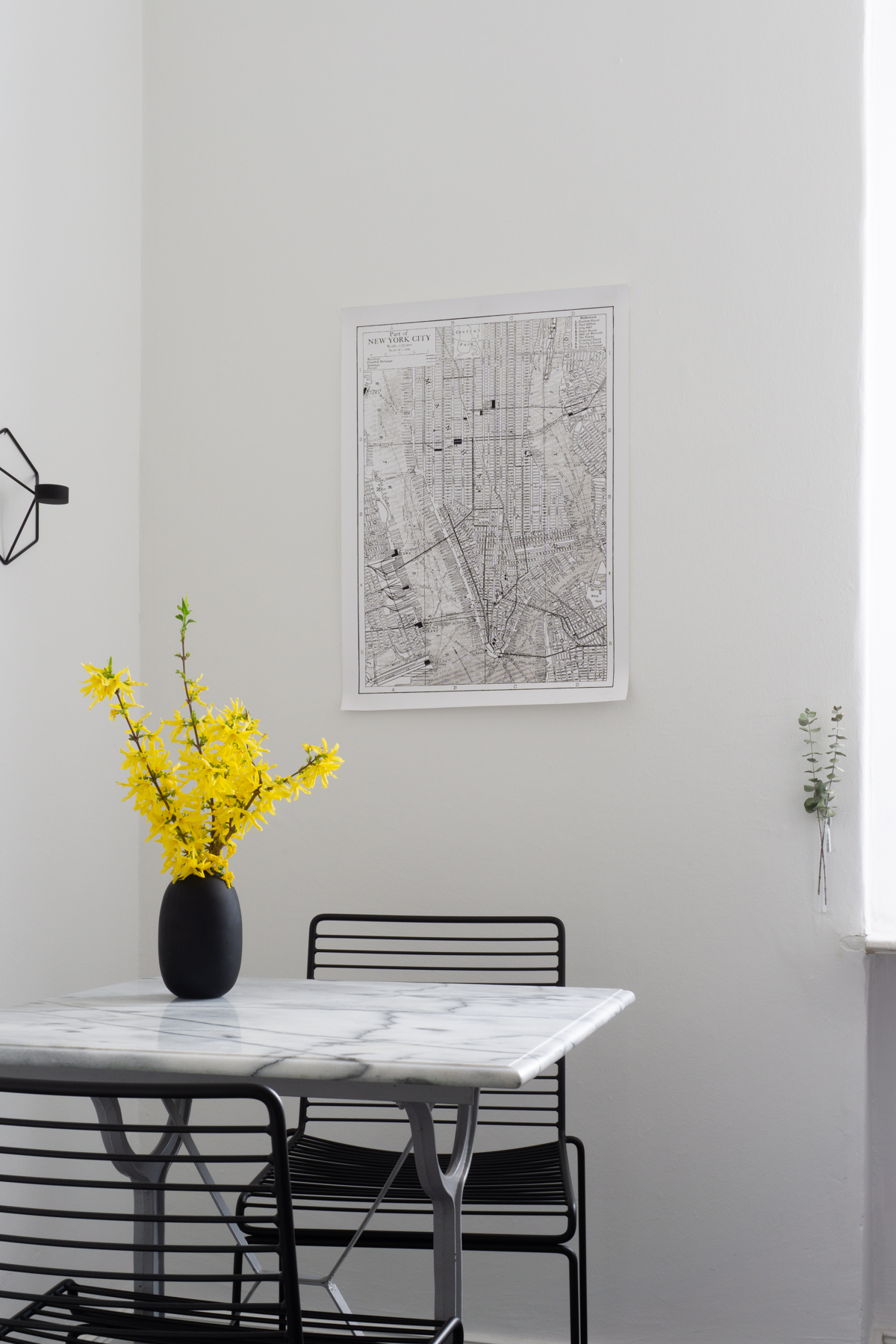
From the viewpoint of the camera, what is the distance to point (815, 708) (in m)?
2.49

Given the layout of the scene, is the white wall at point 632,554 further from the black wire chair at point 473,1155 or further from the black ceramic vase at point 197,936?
the black ceramic vase at point 197,936

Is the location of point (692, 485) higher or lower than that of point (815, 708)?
higher

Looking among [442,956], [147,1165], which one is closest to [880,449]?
[442,956]

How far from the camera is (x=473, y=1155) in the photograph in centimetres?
233

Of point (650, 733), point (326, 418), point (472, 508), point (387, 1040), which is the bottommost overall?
point (387, 1040)

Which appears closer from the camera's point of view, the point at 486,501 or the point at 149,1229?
the point at 149,1229

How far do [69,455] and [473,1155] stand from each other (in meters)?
1.63

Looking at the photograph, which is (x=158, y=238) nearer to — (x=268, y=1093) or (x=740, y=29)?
(x=740, y=29)

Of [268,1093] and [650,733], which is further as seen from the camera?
[650,733]

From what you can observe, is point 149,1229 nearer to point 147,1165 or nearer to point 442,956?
point 147,1165

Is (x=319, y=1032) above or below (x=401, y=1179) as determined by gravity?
above

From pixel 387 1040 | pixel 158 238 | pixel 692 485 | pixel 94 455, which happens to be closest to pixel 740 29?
pixel 692 485

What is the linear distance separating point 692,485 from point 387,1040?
57.5 inches

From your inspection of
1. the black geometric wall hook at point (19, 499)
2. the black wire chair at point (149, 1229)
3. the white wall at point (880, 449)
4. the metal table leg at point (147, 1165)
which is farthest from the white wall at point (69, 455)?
the white wall at point (880, 449)
